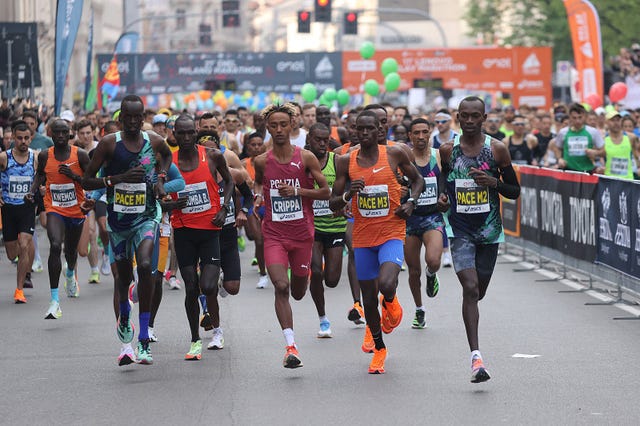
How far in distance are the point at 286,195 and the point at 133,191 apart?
1.10 metres

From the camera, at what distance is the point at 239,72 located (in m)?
63.0

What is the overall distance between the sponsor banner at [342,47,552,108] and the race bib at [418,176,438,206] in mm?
49464

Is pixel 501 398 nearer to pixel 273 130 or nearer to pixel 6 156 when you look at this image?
pixel 273 130

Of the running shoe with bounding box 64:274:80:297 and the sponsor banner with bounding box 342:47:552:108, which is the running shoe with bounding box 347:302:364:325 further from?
the sponsor banner with bounding box 342:47:552:108

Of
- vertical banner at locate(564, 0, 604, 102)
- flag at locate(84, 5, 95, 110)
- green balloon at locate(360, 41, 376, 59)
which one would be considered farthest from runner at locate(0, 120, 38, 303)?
green balloon at locate(360, 41, 376, 59)

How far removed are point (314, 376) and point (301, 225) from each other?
3.75 feet

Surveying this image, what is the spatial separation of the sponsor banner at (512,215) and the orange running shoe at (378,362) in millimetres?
10207

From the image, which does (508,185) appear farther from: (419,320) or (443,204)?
(419,320)

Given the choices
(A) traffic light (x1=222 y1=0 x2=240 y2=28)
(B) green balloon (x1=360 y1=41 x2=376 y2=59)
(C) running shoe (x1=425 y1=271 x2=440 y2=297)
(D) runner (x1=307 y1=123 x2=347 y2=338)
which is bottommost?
(C) running shoe (x1=425 y1=271 x2=440 y2=297)

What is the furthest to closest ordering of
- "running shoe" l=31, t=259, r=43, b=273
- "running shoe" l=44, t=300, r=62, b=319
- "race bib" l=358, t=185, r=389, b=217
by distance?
"running shoe" l=31, t=259, r=43, b=273 → "running shoe" l=44, t=300, r=62, b=319 → "race bib" l=358, t=185, r=389, b=217

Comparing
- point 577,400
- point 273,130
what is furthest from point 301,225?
point 577,400

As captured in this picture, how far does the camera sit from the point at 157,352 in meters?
11.7

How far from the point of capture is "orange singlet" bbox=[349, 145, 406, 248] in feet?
34.4

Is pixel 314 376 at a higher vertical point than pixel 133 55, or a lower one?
lower
